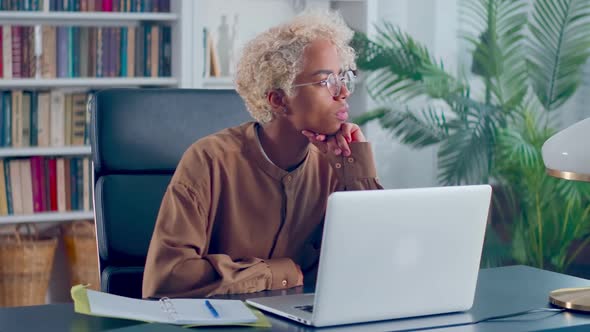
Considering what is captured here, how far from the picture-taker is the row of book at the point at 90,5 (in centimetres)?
384

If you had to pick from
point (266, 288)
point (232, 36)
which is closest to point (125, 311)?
point (266, 288)

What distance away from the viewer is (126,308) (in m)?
1.44

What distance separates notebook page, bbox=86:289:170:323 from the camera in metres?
1.39

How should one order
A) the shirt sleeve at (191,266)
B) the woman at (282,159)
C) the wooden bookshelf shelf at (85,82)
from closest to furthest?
the shirt sleeve at (191,266), the woman at (282,159), the wooden bookshelf shelf at (85,82)

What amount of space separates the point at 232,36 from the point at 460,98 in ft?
3.46

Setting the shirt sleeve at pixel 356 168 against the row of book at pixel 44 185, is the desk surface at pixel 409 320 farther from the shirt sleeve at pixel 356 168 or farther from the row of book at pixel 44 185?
the row of book at pixel 44 185

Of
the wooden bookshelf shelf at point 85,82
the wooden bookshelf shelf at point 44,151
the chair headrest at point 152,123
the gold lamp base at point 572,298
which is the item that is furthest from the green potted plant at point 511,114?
the gold lamp base at point 572,298

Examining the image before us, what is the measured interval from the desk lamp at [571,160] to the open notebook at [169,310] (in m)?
0.53

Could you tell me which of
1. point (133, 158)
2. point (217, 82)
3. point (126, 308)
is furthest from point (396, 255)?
point (217, 82)

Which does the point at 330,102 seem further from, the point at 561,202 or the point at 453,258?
the point at 561,202

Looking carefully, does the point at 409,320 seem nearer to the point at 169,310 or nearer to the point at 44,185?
the point at 169,310

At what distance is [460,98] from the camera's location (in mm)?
3975

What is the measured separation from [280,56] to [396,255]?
2.31ft

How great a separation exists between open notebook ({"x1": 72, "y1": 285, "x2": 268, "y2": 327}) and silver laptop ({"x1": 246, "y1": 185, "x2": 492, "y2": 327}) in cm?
7
